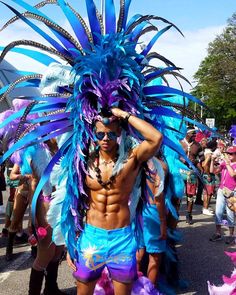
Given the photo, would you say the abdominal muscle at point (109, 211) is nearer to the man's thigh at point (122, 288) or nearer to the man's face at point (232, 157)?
the man's thigh at point (122, 288)

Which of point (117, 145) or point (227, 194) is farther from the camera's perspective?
point (227, 194)

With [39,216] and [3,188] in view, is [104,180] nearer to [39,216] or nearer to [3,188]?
[39,216]

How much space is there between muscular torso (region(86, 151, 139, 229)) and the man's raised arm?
10cm

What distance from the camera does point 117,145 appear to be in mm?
2854

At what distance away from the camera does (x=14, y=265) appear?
4836 millimetres

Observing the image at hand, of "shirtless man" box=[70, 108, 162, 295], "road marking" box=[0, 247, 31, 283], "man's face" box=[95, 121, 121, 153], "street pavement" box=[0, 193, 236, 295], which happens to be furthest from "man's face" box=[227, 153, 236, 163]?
"man's face" box=[95, 121, 121, 153]

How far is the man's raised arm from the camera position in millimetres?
2594

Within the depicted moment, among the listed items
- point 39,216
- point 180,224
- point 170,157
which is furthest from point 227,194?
point 39,216

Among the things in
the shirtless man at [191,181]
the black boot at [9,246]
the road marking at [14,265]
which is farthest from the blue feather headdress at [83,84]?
the shirtless man at [191,181]

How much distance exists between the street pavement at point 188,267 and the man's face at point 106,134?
1.96 metres

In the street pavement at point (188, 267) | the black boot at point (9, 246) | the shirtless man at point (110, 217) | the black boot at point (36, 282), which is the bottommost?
the street pavement at point (188, 267)

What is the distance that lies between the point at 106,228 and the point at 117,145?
0.56 m

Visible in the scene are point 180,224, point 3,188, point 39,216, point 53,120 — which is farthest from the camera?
point 180,224

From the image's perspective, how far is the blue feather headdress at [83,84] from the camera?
2.73m
